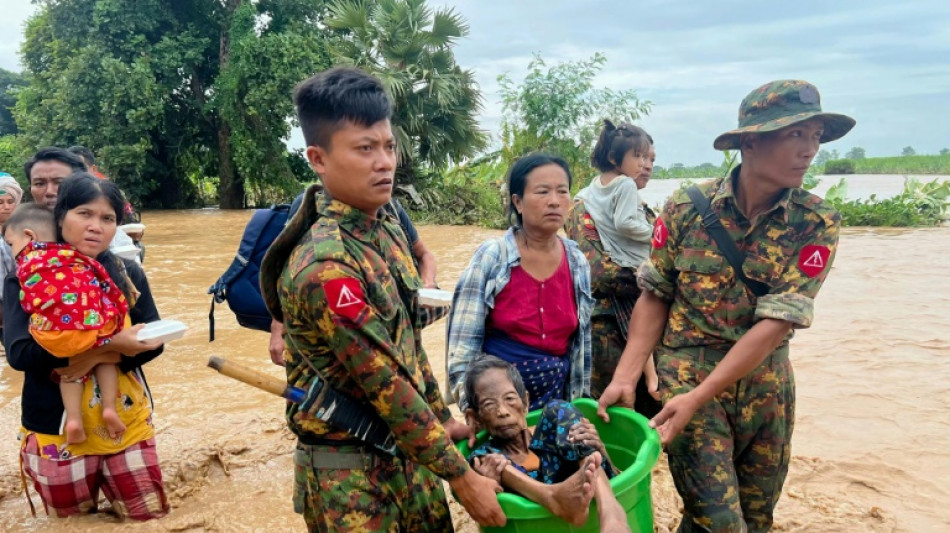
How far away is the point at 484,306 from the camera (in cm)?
251

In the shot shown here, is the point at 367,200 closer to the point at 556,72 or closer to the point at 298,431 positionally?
the point at 298,431

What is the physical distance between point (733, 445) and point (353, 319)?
1.58 metres

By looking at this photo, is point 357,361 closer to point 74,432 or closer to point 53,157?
point 74,432

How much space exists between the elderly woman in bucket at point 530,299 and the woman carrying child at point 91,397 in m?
1.28

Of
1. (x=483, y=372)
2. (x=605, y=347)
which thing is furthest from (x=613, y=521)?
(x=605, y=347)

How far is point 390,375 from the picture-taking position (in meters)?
1.50

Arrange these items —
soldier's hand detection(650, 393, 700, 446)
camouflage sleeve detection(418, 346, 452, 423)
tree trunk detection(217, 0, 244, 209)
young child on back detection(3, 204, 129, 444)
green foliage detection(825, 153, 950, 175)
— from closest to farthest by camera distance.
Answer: camouflage sleeve detection(418, 346, 452, 423) < soldier's hand detection(650, 393, 700, 446) < young child on back detection(3, 204, 129, 444) < tree trunk detection(217, 0, 244, 209) < green foliage detection(825, 153, 950, 175)

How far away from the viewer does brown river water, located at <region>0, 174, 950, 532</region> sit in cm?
299

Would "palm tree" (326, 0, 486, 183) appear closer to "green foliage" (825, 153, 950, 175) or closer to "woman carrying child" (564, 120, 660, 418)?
"woman carrying child" (564, 120, 660, 418)

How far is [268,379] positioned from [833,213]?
6.41 ft

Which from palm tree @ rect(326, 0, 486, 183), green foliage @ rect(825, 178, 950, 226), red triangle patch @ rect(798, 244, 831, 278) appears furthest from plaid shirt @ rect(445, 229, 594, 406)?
green foliage @ rect(825, 178, 950, 226)

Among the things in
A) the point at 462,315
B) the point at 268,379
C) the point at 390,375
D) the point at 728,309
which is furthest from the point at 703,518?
the point at 268,379

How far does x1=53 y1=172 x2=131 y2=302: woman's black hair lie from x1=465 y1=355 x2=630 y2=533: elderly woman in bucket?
1.60m

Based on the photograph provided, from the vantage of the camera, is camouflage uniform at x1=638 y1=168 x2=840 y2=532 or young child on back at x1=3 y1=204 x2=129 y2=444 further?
young child on back at x1=3 y1=204 x2=129 y2=444
